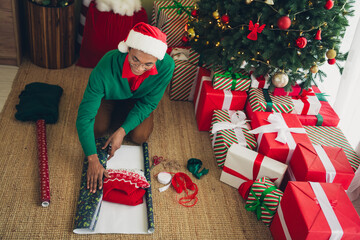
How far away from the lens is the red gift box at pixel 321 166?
203 cm

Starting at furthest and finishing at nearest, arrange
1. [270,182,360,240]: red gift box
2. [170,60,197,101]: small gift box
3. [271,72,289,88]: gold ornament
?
[170,60,197,101]: small gift box → [271,72,289,88]: gold ornament → [270,182,360,240]: red gift box

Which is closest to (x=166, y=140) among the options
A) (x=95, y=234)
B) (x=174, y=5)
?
(x=95, y=234)

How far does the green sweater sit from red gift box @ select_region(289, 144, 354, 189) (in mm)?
921

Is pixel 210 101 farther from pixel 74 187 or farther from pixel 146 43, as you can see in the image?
pixel 74 187

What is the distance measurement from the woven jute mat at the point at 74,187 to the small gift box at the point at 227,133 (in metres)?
0.09

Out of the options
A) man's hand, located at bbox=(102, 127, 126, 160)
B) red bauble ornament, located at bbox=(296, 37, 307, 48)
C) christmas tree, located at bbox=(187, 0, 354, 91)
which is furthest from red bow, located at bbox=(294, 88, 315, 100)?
man's hand, located at bbox=(102, 127, 126, 160)

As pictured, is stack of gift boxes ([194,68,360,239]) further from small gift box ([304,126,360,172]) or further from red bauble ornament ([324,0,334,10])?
red bauble ornament ([324,0,334,10])

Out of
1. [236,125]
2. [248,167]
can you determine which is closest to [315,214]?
[248,167]

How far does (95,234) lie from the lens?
1.85m

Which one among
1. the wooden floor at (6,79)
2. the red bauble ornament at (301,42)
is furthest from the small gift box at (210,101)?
the wooden floor at (6,79)

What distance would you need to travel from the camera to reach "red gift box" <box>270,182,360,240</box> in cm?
168

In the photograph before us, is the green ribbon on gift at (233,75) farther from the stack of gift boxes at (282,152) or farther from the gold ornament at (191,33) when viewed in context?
the gold ornament at (191,33)

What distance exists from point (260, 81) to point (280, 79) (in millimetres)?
277

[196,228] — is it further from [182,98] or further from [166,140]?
[182,98]
